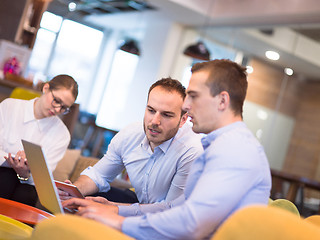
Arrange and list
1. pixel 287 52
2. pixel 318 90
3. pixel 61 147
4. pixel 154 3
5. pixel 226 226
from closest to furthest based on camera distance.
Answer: pixel 226 226 → pixel 61 147 → pixel 318 90 → pixel 287 52 → pixel 154 3

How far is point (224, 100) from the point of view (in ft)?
5.43

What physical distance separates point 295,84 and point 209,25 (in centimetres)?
252

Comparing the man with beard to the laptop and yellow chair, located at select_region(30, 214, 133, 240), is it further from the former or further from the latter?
yellow chair, located at select_region(30, 214, 133, 240)

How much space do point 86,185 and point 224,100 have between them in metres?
1.19

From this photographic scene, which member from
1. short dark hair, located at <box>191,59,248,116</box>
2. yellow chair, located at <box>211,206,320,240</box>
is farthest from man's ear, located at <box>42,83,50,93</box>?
yellow chair, located at <box>211,206,320,240</box>

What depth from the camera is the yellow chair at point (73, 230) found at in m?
1.27

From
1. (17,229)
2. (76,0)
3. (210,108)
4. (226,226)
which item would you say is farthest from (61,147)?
(76,0)

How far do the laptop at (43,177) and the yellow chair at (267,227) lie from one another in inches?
32.4

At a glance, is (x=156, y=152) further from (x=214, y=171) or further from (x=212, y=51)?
(x=212, y=51)

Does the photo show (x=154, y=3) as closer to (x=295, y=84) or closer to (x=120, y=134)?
(x=295, y=84)

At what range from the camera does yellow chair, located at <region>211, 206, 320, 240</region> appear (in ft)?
3.75

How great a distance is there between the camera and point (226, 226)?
1.20 metres

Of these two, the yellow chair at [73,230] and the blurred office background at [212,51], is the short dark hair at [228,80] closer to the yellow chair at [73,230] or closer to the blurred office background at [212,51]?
the yellow chair at [73,230]

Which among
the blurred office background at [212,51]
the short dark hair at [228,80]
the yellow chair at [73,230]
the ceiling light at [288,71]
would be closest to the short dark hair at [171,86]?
the short dark hair at [228,80]
